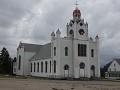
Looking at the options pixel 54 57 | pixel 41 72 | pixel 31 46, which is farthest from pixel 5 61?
pixel 54 57

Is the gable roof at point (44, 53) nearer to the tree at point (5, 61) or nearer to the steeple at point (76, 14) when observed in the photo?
the steeple at point (76, 14)

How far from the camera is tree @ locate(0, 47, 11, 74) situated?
10000 cm

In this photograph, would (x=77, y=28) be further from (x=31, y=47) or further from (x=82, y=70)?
(x=31, y=47)

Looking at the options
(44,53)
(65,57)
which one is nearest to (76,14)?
(65,57)

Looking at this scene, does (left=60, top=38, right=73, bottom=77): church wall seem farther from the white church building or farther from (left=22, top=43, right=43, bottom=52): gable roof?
(left=22, top=43, right=43, bottom=52): gable roof

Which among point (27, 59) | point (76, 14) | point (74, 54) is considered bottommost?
point (27, 59)

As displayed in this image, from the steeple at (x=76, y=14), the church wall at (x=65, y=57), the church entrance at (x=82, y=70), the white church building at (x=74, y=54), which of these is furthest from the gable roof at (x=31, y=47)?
the church entrance at (x=82, y=70)

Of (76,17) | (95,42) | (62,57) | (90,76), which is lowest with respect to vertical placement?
(90,76)

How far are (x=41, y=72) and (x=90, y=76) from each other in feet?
53.6

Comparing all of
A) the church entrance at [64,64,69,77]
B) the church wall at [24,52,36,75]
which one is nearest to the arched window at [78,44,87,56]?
the church entrance at [64,64,69,77]

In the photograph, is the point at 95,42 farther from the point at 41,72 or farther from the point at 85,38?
the point at 41,72

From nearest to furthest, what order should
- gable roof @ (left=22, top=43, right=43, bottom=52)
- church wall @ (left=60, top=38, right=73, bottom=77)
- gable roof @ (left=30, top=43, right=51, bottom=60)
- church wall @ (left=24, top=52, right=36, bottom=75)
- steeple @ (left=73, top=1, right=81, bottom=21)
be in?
church wall @ (left=60, top=38, right=73, bottom=77) < steeple @ (left=73, top=1, right=81, bottom=21) < gable roof @ (left=30, top=43, right=51, bottom=60) < church wall @ (left=24, top=52, right=36, bottom=75) < gable roof @ (left=22, top=43, right=43, bottom=52)

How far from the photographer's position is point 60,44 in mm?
67250

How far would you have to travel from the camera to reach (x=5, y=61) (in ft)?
331
